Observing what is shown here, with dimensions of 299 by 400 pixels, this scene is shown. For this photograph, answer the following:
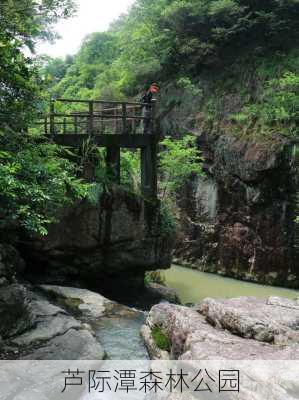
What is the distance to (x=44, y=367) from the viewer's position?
20.5 feet

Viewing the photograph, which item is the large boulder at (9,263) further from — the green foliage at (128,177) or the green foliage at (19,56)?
the green foliage at (128,177)

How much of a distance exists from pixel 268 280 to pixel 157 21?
1340 centimetres

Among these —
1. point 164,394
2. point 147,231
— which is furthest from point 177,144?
point 164,394

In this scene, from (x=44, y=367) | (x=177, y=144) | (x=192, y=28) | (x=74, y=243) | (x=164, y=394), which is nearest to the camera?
(x=164, y=394)

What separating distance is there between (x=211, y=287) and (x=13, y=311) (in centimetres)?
937

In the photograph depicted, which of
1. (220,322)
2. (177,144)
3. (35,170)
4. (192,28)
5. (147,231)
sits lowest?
(220,322)

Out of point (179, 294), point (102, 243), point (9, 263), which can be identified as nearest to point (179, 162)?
point (179, 294)

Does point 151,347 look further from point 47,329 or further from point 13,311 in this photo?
point 13,311

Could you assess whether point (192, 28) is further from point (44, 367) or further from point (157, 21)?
point (44, 367)

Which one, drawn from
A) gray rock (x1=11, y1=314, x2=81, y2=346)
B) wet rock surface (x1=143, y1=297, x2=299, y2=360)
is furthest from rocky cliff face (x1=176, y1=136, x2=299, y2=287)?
gray rock (x1=11, y1=314, x2=81, y2=346)

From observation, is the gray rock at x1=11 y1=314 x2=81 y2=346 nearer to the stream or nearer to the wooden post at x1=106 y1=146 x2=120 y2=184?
the stream

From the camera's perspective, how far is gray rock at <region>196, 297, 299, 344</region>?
6.45 metres

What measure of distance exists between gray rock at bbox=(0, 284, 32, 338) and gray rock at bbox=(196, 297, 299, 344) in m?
3.10

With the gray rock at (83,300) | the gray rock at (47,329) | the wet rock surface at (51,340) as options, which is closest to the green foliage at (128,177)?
the gray rock at (83,300)
